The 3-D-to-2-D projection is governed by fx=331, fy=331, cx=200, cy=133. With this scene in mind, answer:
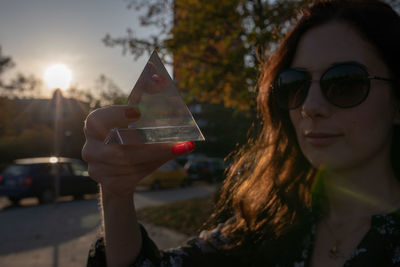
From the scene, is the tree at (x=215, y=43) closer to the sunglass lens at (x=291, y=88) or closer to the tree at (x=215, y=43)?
the tree at (x=215, y=43)

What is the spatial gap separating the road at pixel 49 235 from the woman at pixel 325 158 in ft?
10.4

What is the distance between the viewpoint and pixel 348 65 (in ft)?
4.08

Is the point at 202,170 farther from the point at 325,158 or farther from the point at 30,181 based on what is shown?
the point at 325,158

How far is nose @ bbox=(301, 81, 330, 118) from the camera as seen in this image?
125 centimetres

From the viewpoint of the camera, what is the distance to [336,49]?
1275 mm

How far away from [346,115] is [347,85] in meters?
0.11

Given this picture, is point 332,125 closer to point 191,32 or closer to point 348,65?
point 348,65

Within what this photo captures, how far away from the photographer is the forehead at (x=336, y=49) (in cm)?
125

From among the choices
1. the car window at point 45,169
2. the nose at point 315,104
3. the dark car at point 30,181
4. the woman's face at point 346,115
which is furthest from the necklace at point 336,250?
the car window at point 45,169

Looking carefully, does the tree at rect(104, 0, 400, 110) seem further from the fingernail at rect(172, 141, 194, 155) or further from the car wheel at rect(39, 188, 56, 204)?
the car wheel at rect(39, 188, 56, 204)

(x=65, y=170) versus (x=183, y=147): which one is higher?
(x=183, y=147)

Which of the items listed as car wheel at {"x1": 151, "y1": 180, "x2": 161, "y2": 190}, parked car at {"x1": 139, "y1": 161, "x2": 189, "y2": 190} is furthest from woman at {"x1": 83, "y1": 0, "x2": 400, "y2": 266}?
car wheel at {"x1": 151, "y1": 180, "x2": 161, "y2": 190}

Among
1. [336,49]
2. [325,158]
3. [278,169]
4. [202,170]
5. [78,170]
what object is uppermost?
[336,49]

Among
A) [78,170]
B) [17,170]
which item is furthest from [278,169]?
[78,170]
